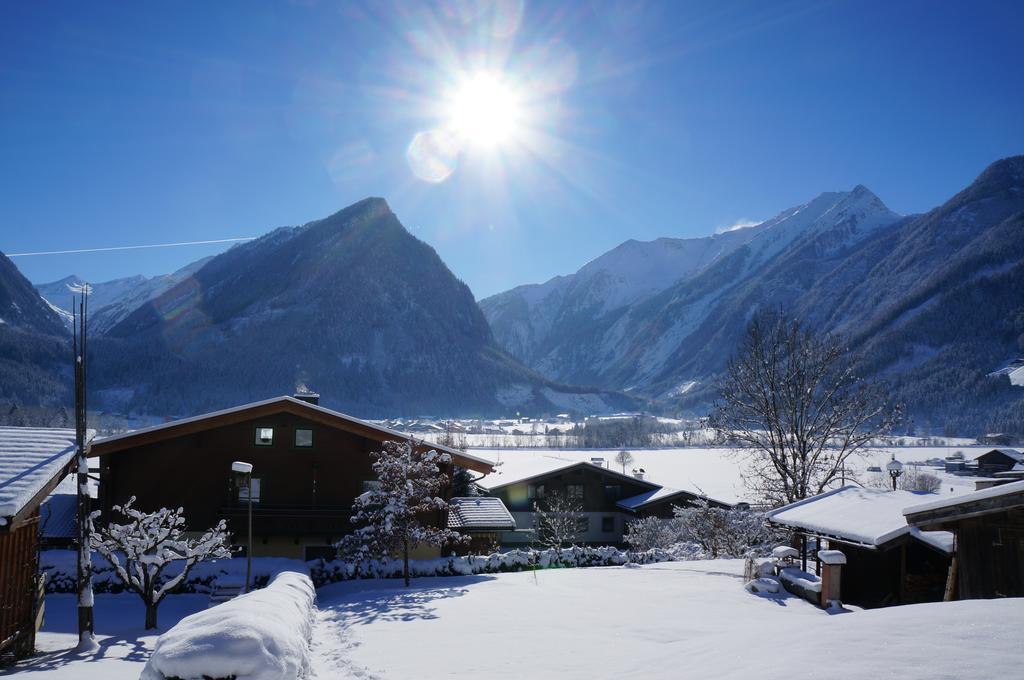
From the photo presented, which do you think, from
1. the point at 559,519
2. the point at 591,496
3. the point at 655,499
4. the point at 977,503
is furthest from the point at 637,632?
the point at 591,496

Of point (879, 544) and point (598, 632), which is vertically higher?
point (879, 544)

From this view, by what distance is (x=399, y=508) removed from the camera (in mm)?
21594

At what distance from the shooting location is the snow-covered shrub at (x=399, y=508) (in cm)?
2156

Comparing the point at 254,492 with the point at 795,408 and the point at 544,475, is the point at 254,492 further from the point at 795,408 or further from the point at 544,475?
the point at 544,475

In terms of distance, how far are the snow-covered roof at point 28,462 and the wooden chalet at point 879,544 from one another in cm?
1708

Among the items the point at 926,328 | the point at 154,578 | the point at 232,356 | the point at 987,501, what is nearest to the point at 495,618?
the point at 154,578

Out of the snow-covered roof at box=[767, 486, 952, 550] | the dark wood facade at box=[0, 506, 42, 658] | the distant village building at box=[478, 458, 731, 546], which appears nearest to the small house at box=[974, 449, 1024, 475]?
the distant village building at box=[478, 458, 731, 546]

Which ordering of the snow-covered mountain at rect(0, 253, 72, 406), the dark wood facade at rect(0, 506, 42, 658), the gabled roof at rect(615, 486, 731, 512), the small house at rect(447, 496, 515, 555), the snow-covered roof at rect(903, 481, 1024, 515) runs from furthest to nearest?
the snow-covered mountain at rect(0, 253, 72, 406)
the gabled roof at rect(615, 486, 731, 512)
the small house at rect(447, 496, 515, 555)
the dark wood facade at rect(0, 506, 42, 658)
the snow-covered roof at rect(903, 481, 1024, 515)

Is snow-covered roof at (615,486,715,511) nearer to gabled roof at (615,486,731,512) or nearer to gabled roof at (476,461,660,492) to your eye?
gabled roof at (615,486,731,512)

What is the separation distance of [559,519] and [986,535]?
30.5 metres

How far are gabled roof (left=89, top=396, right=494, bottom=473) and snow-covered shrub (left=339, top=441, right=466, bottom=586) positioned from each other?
10.0 ft

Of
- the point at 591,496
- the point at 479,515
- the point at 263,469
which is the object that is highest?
the point at 263,469

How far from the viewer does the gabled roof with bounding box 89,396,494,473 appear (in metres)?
24.8

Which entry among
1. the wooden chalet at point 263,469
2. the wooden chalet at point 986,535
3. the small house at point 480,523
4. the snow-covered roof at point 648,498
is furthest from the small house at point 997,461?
the wooden chalet at point 986,535
